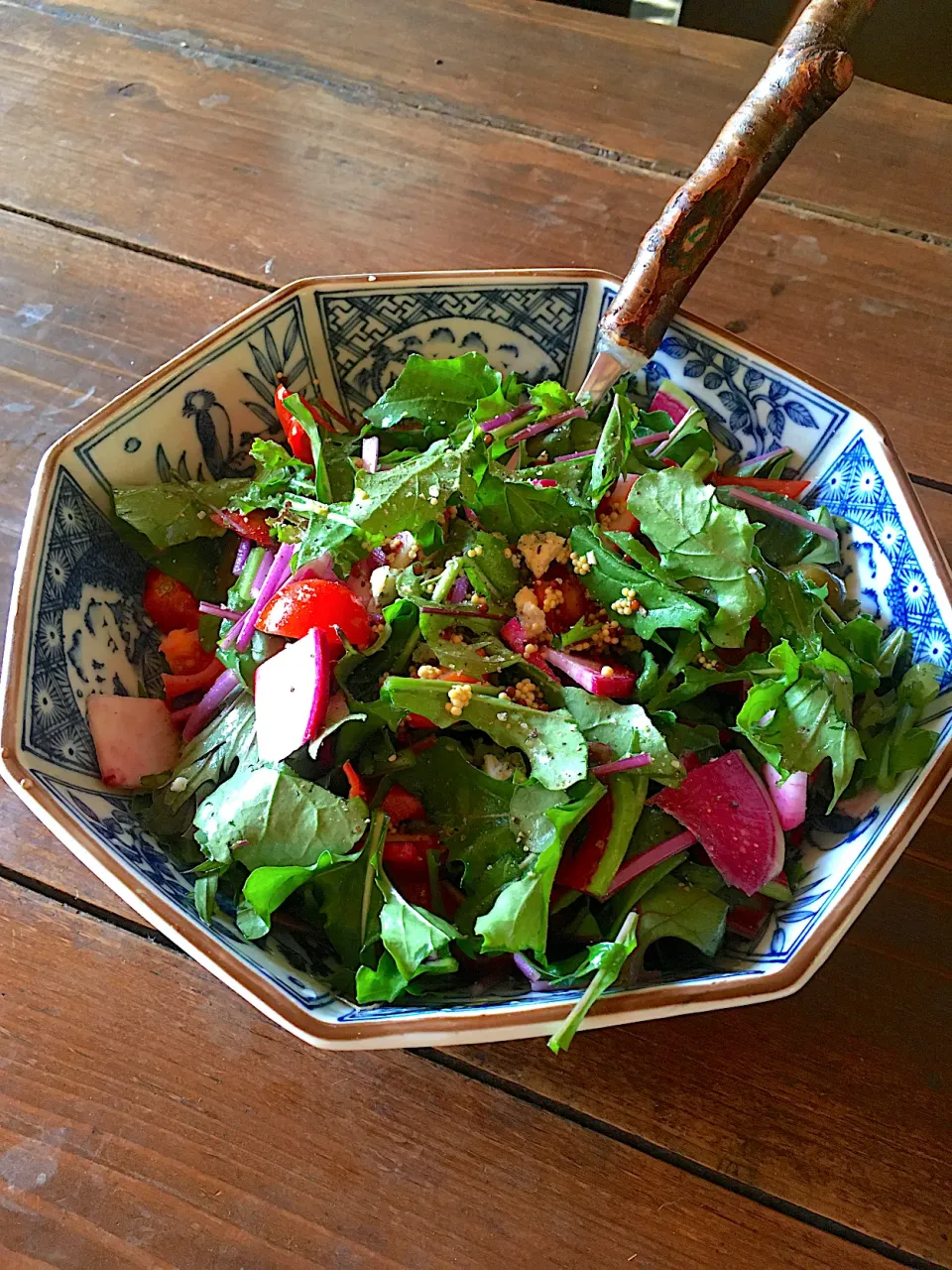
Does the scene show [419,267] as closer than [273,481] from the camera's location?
No

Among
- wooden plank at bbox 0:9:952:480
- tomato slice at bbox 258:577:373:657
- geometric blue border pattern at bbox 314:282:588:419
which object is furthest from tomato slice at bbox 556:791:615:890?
wooden plank at bbox 0:9:952:480

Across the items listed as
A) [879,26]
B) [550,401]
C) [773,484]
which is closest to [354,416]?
[550,401]

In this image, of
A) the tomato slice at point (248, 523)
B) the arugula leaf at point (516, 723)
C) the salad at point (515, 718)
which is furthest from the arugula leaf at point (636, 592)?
the tomato slice at point (248, 523)

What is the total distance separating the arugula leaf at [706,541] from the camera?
0.78m

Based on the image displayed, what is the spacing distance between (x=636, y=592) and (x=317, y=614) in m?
0.28

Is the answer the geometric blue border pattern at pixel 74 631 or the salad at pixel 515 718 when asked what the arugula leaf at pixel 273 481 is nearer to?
the salad at pixel 515 718

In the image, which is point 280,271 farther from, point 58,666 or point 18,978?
point 18,978

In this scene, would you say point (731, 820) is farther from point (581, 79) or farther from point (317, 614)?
point (581, 79)

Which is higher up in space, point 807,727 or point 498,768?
point 807,727

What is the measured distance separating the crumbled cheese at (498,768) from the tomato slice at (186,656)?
0.32m

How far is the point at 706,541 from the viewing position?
80 cm

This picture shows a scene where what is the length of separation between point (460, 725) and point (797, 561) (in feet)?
1.27

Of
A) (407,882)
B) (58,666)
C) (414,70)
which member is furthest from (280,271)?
(407,882)

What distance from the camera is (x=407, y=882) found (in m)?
0.79
